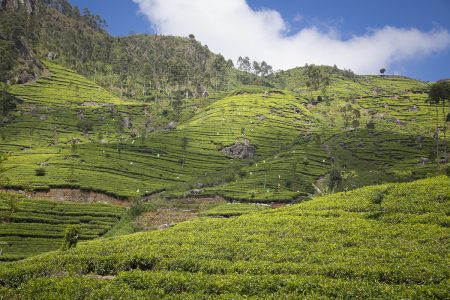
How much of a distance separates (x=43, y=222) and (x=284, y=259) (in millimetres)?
51723

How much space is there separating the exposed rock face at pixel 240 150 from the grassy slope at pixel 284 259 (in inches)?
3319

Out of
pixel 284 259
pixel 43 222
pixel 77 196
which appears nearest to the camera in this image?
pixel 284 259

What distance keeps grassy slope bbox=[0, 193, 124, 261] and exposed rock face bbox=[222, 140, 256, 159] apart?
59816 mm

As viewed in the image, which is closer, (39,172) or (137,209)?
(137,209)

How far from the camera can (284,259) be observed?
107 ft

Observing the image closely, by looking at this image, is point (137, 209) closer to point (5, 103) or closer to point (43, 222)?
point (43, 222)

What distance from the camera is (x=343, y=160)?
400ft

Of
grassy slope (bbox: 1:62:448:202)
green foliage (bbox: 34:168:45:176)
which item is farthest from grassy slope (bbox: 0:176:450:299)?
green foliage (bbox: 34:168:45:176)

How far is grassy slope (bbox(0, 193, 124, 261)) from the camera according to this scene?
58.5 metres

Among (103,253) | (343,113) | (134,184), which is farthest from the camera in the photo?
(343,113)

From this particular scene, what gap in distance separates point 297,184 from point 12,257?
69.9 meters

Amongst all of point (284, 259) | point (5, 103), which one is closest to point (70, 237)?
point (284, 259)

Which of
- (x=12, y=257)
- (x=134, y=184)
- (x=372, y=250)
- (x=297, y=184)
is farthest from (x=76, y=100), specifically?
(x=372, y=250)

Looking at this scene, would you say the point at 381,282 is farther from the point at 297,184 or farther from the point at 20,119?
the point at 20,119
